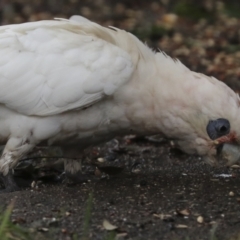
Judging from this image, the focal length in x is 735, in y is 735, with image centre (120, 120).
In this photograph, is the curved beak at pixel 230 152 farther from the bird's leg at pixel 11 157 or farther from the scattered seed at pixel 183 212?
the bird's leg at pixel 11 157

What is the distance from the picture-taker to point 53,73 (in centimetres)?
500

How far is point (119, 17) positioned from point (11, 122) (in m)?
6.95

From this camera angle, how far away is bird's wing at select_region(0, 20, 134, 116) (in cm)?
499

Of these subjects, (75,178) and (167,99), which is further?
(75,178)

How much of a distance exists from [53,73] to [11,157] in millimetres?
655

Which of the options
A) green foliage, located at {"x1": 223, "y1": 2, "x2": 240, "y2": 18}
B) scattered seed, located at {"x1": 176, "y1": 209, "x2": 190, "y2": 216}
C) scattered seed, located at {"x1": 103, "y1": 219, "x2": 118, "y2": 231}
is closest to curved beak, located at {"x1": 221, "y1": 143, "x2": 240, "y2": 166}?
scattered seed, located at {"x1": 176, "y1": 209, "x2": 190, "y2": 216}

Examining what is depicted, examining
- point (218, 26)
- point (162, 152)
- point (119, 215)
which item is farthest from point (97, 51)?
point (218, 26)

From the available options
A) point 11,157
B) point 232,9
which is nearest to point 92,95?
point 11,157

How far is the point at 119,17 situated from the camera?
38.5 ft

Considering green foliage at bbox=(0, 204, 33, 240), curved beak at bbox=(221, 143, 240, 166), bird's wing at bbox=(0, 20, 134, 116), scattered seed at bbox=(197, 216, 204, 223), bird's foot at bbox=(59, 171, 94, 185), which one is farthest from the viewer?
bird's foot at bbox=(59, 171, 94, 185)

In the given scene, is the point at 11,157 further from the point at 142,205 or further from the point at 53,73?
the point at 142,205

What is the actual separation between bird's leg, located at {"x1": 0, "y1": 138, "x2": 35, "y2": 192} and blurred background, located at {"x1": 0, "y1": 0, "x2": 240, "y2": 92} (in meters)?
4.02

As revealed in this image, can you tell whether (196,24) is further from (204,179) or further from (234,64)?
(204,179)

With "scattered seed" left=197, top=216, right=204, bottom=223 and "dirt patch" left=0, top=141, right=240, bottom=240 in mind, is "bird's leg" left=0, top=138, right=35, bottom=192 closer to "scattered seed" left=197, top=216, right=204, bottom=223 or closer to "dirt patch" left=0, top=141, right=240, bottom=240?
"dirt patch" left=0, top=141, right=240, bottom=240
